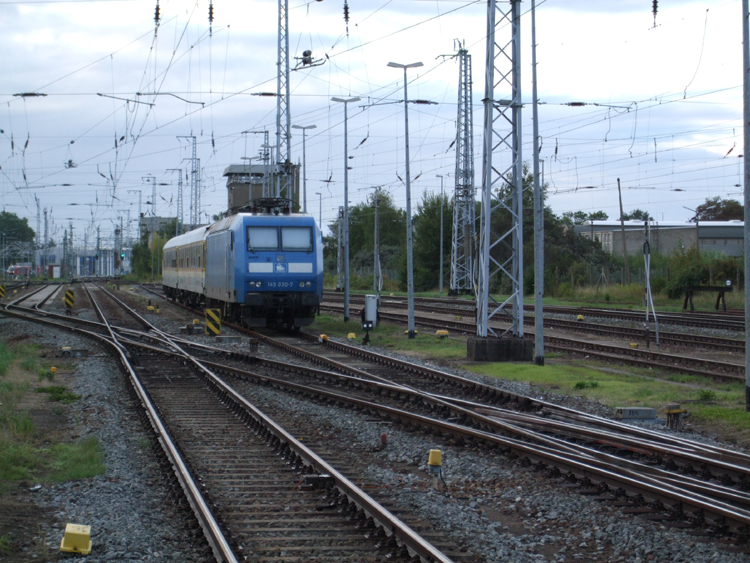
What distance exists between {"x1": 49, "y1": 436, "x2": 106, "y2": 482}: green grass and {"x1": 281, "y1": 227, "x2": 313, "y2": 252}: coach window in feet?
46.7

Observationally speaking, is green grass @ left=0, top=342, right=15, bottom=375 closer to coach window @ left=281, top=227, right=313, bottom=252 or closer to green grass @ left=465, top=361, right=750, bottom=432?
coach window @ left=281, top=227, right=313, bottom=252

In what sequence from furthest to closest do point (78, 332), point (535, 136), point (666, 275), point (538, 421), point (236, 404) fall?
point (666, 275), point (78, 332), point (535, 136), point (236, 404), point (538, 421)

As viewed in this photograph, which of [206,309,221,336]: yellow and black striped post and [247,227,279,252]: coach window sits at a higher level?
[247,227,279,252]: coach window

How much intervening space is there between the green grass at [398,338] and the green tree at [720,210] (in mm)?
76869

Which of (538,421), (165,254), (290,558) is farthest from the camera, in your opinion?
(165,254)

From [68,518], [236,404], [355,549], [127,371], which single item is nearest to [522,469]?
[355,549]

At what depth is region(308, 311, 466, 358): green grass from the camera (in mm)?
19548

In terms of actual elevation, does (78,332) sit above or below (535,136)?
below

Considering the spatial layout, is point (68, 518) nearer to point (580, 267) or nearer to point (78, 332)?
point (78, 332)

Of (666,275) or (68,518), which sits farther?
(666,275)

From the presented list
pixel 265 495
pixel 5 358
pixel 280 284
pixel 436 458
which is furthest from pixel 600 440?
pixel 280 284

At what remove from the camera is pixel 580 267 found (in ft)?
159

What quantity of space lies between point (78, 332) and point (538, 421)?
19649mm

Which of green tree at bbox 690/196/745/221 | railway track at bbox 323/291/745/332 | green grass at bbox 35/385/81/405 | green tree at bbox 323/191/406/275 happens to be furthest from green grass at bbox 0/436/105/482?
green tree at bbox 690/196/745/221
